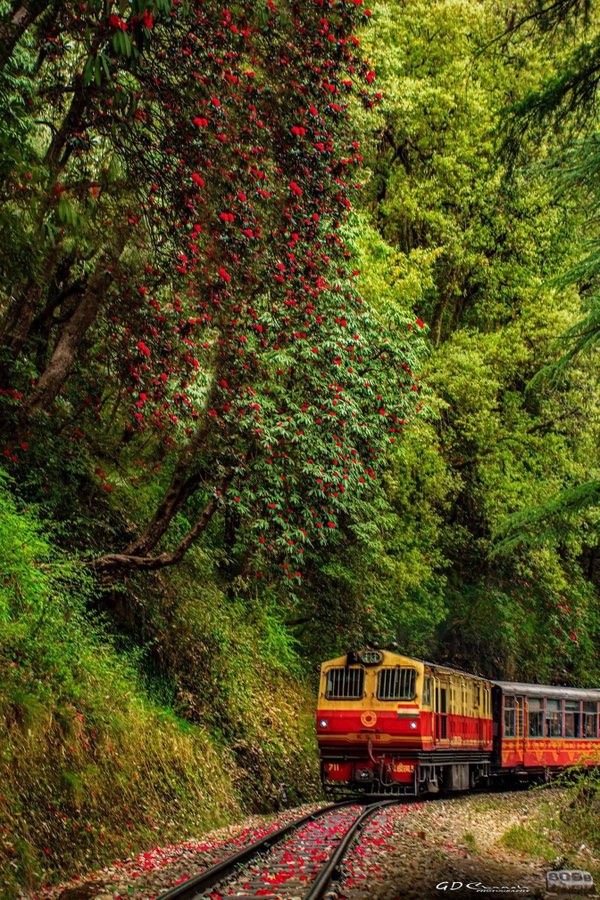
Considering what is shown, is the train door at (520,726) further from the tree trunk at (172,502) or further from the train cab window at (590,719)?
the tree trunk at (172,502)

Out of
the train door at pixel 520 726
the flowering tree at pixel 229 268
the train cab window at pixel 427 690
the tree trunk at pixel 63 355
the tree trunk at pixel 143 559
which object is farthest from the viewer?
the train door at pixel 520 726

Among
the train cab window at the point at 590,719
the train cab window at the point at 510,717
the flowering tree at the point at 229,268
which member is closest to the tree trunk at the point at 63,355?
the flowering tree at the point at 229,268

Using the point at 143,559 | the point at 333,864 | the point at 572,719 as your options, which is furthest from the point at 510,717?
the point at 333,864

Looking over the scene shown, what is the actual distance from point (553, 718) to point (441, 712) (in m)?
7.79

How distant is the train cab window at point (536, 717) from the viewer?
26875mm

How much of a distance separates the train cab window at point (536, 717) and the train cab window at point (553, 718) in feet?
0.96

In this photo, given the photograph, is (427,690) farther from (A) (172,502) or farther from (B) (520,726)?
(A) (172,502)

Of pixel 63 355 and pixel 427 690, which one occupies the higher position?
pixel 63 355

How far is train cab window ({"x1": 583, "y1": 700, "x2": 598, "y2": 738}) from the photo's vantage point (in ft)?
93.7

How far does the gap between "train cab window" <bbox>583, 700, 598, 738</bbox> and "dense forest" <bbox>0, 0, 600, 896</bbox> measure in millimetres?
5050

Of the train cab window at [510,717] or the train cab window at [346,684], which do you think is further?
the train cab window at [510,717]

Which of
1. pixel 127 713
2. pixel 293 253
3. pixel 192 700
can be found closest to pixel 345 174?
pixel 293 253

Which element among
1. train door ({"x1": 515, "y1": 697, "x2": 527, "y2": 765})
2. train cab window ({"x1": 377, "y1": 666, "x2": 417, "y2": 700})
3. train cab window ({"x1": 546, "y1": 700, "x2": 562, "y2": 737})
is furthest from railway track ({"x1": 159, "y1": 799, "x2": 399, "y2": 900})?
train cab window ({"x1": 546, "y1": 700, "x2": 562, "y2": 737})

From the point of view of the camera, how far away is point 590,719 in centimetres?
2881
